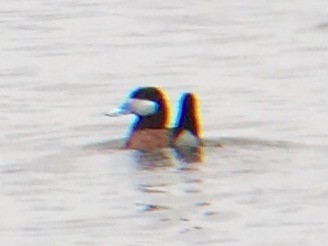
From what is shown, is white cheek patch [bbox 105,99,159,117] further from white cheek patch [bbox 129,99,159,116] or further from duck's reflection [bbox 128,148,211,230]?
duck's reflection [bbox 128,148,211,230]

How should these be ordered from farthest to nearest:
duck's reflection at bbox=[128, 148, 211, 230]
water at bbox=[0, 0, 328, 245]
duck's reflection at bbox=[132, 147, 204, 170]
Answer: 1. duck's reflection at bbox=[132, 147, 204, 170]
2. duck's reflection at bbox=[128, 148, 211, 230]
3. water at bbox=[0, 0, 328, 245]

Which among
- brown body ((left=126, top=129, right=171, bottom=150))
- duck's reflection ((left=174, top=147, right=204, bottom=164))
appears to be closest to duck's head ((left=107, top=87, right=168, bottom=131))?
brown body ((left=126, top=129, right=171, bottom=150))

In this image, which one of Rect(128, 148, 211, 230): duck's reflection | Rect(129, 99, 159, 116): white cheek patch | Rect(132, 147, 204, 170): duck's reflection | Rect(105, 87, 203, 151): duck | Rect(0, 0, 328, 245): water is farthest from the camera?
Rect(129, 99, 159, 116): white cheek patch

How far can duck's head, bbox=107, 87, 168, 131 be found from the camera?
1834 centimetres

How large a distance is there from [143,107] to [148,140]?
1.63ft

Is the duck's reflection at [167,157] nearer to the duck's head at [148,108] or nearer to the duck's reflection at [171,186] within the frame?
the duck's reflection at [171,186]

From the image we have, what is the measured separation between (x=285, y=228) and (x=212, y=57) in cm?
975

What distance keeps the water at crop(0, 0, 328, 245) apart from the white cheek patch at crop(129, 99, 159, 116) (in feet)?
1.16

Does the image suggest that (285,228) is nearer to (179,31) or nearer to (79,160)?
(79,160)

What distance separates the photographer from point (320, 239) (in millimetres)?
14078

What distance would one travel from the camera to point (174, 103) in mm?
21094

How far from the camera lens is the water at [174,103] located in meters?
14.7

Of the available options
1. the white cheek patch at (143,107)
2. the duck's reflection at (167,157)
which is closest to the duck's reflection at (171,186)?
the duck's reflection at (167,157)

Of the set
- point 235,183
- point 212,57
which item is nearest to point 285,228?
point 235,183
